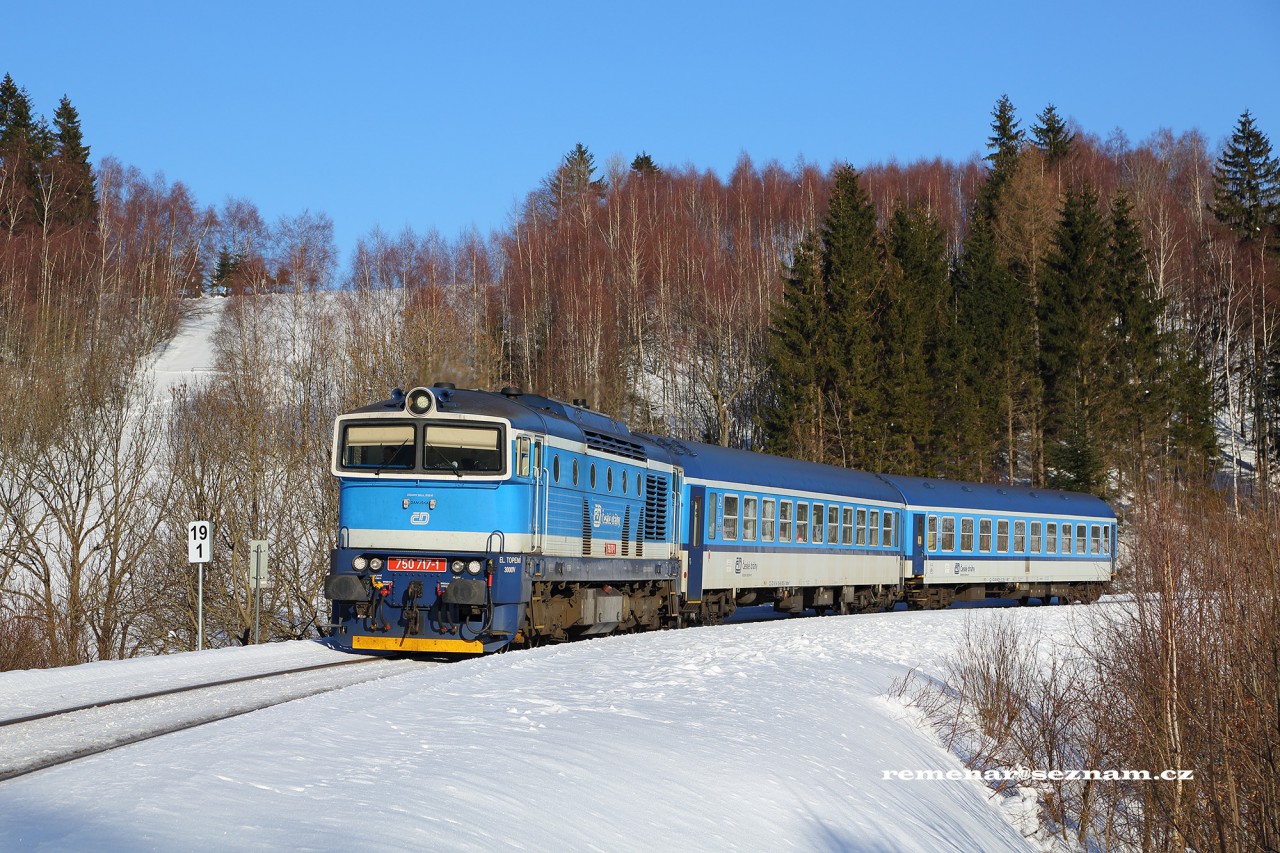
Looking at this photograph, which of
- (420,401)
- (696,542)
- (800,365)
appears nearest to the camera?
(420,401)

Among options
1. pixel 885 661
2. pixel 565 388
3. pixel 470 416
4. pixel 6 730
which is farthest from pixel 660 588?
pixel 565 388

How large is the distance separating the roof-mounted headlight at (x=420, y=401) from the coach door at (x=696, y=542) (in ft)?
24.9

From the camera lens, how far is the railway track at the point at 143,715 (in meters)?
9.40

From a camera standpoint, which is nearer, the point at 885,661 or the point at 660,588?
the point at 885,661

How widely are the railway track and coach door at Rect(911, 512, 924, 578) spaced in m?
20.2

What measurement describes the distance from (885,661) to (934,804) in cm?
673

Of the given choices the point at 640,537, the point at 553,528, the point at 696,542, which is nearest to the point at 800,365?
the point at 696,542

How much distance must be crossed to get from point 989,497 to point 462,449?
22.4 m

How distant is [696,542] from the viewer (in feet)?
75.3

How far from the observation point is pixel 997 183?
74688 millimetres

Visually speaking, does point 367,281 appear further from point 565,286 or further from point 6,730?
point 6,730

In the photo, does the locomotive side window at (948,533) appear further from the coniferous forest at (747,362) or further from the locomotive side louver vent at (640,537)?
the locomotive side louver vent at (640,537)

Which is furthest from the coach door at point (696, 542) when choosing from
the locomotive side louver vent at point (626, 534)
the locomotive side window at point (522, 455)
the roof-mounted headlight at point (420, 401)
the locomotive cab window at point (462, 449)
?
the roof-mounted headlight at point (420, 401)

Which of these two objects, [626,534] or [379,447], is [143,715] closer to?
[379,447]
